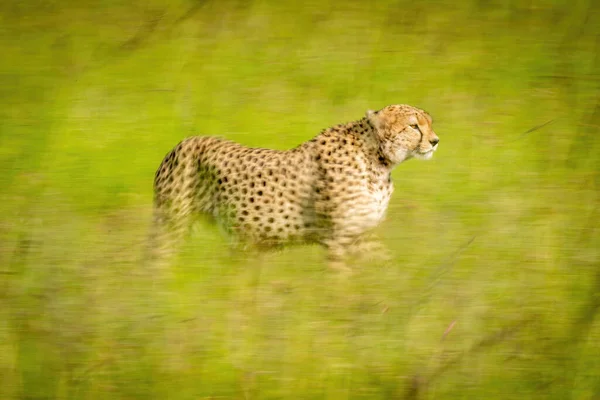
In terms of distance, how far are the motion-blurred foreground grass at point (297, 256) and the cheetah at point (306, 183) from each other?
0.73 feet

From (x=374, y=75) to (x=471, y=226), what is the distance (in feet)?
9.63

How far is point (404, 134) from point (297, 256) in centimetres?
150

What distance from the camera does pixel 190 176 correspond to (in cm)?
512

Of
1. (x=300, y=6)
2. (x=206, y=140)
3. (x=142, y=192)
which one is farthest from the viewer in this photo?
(x=300, y=6)

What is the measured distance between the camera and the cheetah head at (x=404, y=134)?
4.90 m

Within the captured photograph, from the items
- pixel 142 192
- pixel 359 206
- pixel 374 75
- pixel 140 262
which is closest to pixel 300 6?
pixel 374 75

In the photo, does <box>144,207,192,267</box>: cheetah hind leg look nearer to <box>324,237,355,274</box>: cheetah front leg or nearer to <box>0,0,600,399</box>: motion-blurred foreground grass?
<box>0,0,600,399</box>: motion-blurred foreground grass

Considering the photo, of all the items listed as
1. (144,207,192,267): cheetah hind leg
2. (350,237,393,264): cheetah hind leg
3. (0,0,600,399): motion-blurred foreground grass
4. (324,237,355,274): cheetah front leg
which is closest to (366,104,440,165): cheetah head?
(0,0,600,399): motion-blurred foreground grass

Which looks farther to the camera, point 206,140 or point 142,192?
point 142,192

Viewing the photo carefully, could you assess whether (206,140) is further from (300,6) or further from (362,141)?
(300,6)

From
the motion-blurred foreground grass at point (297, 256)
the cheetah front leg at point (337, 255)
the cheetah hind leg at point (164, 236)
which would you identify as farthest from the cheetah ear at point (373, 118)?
the cheetah hind leg at point (164, 236)

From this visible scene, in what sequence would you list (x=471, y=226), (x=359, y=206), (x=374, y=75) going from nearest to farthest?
(x=471, y=226), (x=359, y=206), (x=374, y=75)

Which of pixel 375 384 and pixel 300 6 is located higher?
pixel 300 6

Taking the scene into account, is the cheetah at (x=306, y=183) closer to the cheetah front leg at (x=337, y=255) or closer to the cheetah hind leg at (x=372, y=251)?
the cheetah front leg at (x=337, y=255)
